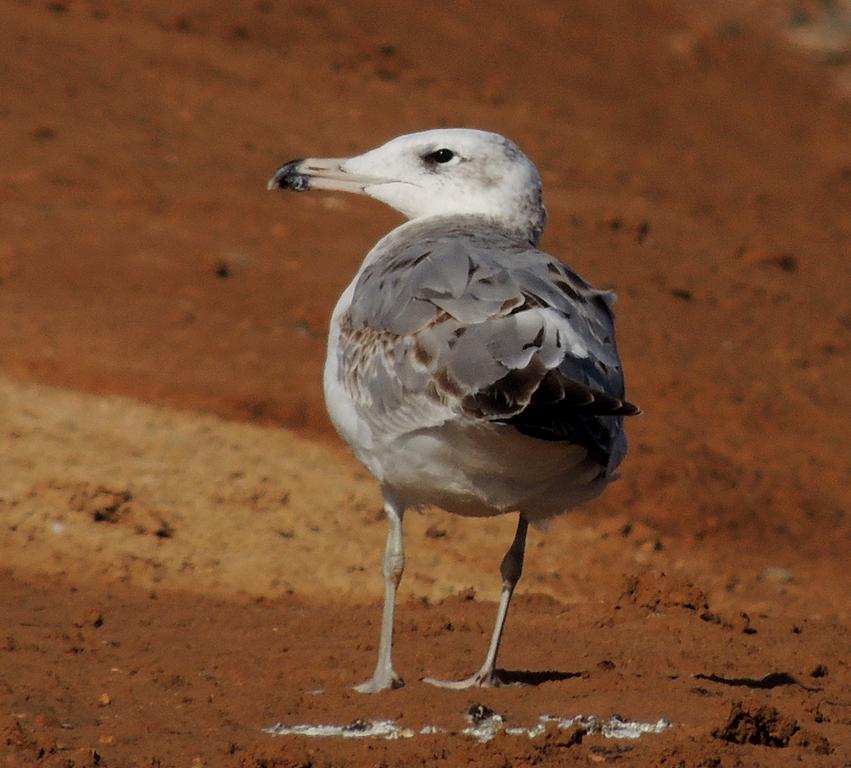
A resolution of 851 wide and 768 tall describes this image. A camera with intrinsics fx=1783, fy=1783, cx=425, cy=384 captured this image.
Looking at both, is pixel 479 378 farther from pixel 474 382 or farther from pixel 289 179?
pixel 289 179

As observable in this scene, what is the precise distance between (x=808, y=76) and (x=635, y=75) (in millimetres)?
3173

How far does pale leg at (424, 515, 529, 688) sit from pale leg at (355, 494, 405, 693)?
0.65 ft

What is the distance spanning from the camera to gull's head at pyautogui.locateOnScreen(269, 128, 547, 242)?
7824 mm

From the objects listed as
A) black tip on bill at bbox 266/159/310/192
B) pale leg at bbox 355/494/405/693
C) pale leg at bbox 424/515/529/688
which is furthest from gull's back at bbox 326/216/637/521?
black tip on bill at bbox 266/159/310/192

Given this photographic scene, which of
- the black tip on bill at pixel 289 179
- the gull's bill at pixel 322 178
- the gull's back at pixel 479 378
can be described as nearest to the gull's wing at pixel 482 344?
the gull's back at pixel 479 378

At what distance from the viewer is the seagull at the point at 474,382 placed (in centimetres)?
591

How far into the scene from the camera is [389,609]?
23.5ft

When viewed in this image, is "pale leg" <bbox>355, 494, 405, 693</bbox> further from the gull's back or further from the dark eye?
the dark eye

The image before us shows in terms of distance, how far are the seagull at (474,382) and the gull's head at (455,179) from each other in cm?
17

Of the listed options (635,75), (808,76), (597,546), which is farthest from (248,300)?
(808,76)

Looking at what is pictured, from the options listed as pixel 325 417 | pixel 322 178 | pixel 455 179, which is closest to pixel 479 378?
pixel 455 179

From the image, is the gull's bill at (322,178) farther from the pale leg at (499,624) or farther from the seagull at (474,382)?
the pale leg at (499,624)

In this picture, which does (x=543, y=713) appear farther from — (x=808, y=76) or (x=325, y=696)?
(x=808, y=76)

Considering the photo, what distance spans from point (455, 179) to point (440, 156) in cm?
13
